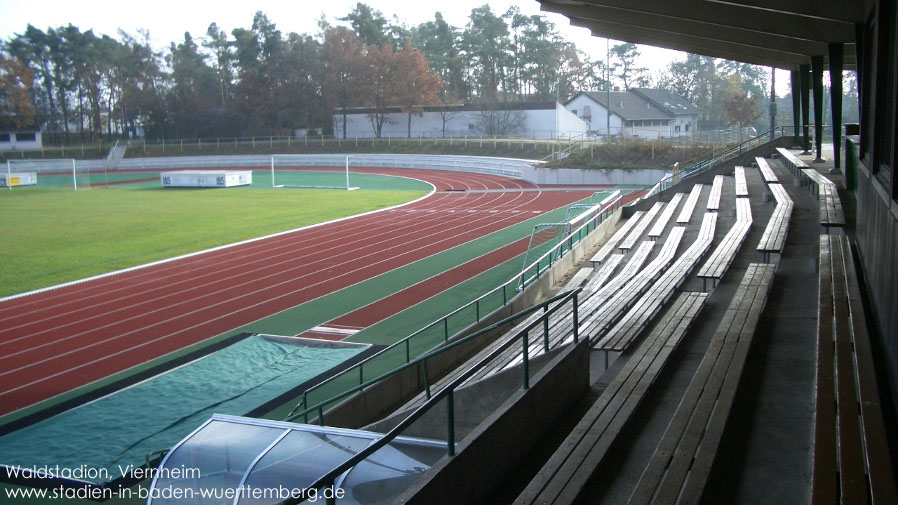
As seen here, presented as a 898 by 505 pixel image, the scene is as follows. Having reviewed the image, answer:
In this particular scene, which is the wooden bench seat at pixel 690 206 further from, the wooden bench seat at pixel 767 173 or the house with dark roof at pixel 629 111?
the house with dark roof at pixel 629 111

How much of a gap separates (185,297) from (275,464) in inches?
487

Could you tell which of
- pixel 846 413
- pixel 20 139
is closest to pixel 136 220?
pixel 846 413

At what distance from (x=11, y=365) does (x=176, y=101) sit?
81818mm

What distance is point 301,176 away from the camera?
183 feet

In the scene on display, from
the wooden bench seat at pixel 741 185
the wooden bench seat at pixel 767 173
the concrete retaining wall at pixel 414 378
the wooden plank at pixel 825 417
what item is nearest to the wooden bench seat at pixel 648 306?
the wooden plank at pixel 825 417

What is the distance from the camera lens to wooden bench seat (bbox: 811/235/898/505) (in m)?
3.70

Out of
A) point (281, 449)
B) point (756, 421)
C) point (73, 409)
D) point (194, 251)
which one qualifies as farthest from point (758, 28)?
point (194, 251)

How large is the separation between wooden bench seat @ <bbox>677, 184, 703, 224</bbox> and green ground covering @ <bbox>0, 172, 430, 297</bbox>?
1467 cm

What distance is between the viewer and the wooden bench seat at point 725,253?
10367mm

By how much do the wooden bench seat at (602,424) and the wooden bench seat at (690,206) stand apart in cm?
1033

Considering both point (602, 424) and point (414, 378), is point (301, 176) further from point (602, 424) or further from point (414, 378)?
point (602, 424)

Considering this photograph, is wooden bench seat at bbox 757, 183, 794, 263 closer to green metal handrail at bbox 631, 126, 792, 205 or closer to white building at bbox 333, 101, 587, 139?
green metal handrail at bbox 631, 126, 792, 205

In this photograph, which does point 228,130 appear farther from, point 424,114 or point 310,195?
point 310,195

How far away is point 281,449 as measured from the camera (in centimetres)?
636
